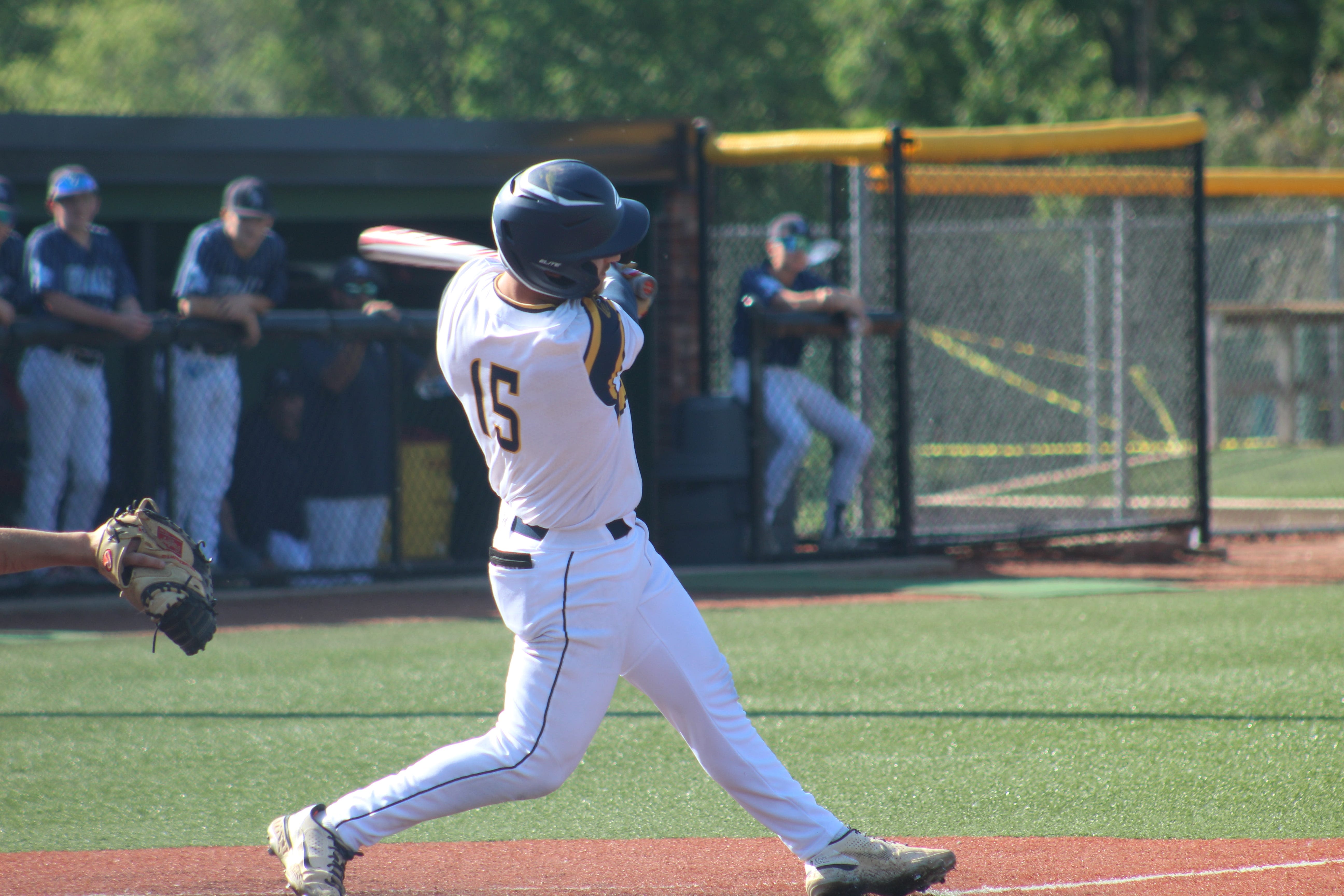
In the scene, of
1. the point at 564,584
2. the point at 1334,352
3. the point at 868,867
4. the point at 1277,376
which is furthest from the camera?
the point at 1277,376

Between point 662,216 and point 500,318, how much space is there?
6140 mm

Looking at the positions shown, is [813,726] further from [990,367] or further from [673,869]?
[990,367]

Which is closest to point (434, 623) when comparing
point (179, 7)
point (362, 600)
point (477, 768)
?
point (362, 600)

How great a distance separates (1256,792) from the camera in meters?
4.20

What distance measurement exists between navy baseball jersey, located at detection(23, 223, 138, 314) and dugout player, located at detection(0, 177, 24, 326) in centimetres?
7

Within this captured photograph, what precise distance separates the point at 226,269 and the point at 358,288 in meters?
0.99

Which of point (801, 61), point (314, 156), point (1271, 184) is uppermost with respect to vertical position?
point (801, 61)

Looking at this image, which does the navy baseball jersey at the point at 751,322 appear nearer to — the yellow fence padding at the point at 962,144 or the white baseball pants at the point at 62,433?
the yellow fence padding at the point at 962,144

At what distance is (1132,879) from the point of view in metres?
3.49

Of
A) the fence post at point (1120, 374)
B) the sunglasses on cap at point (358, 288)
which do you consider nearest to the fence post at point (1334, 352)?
the fence post at point (1120, 374)

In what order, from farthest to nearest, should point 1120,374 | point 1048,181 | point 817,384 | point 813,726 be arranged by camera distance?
1. point 1048,181
2. point 1120,374
3. point 817,384
4. point 813,726

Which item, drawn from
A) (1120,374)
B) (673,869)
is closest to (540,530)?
(673,869)

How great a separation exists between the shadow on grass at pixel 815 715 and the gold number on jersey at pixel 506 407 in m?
2.44

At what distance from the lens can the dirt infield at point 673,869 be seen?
11.4ft
